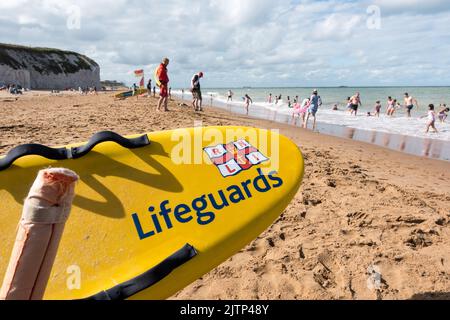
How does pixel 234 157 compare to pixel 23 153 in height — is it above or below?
below

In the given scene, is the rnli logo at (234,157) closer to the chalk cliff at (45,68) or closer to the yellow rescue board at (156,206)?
the yellow rescue board at (156,206)

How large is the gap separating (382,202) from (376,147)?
5870mm

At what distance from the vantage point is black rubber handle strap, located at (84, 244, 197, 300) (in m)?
1.69

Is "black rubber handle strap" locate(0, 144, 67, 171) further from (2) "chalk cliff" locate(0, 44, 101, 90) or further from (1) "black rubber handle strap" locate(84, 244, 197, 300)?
(2) "chalk cliff" locate(0, 44, 101, 90)

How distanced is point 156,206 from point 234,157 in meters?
0.93

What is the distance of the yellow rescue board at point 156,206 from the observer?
190cm

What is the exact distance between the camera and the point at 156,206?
2283 mm

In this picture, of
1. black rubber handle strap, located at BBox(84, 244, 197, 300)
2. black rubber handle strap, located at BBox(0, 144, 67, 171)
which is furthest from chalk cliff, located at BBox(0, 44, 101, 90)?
black rubber handle strap, located at BBox(84, 244, 197, 300)

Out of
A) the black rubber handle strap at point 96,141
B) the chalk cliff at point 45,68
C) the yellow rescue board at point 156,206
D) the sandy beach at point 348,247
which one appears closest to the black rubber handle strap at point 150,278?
the yellow rescue board at point 156,206

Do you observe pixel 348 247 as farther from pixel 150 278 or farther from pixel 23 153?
pixel 23 153

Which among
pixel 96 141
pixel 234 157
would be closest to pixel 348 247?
pixel 234 157

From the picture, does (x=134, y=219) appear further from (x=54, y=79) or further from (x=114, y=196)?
(x=54, y=79)

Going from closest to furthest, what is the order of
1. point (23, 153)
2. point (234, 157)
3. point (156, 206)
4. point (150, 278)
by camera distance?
point (150, 278) < point (23, 153) < point (156, 206) < point (234, 157)

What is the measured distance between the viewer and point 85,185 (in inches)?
88.4
